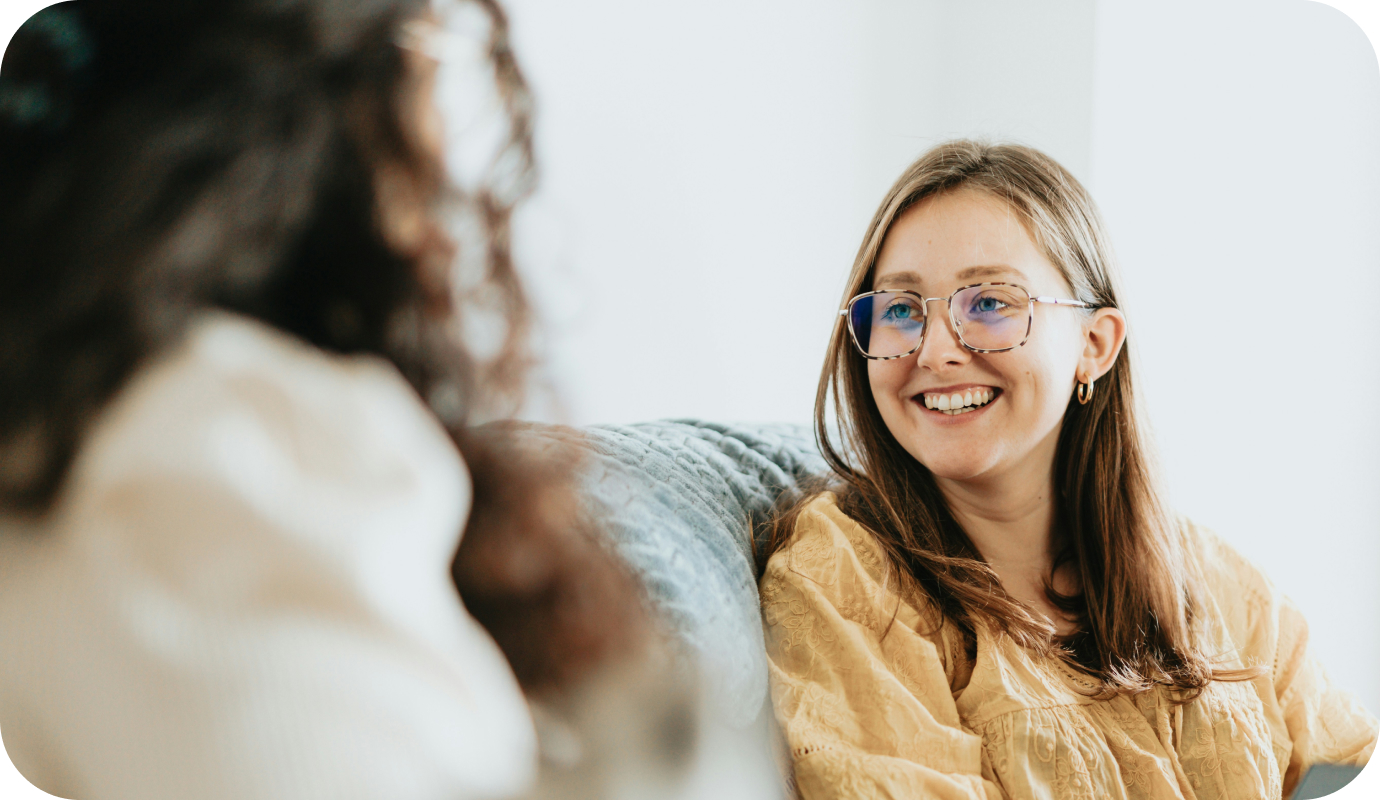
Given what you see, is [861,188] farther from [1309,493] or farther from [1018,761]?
[1309,493]

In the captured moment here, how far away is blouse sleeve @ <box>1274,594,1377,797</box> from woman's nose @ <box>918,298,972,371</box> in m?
0.61

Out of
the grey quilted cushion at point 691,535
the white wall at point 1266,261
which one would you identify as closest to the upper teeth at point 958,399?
the grey quilted cushion at point 691,535

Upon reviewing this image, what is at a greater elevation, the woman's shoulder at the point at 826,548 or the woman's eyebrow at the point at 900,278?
the woman's eyebrow at the point at 900,278

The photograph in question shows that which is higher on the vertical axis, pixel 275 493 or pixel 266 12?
pixel 266 12

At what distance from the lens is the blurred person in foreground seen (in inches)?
22.5

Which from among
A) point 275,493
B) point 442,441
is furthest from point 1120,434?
point 275,493

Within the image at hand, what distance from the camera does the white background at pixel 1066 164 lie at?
866mm

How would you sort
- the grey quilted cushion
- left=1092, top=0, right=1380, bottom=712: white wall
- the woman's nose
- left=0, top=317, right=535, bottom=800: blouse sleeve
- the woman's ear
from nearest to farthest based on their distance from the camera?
left=0, top=317, right=535, bottom=800: blouse sleeve
the grey quilted cushion
the woman's nose
the woman's ear
left=1092, top=0, right=1380, bottom=712: white wall

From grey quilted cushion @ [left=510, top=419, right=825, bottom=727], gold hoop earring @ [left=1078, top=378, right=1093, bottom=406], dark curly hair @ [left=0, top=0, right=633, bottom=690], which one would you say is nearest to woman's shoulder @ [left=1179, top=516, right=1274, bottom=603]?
gold hoop earring @ [left=1078, top=378, right=1093, bottom=406]

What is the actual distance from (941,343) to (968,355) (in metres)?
0.03

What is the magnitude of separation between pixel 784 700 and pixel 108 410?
0.61m

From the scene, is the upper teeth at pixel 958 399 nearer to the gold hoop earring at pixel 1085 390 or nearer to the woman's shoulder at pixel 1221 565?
the gold hoop earring at pixel 1085 390

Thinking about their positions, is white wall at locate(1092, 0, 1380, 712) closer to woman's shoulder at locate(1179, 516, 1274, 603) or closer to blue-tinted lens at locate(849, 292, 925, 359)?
woman's shoulder at locate(1179, 516, 1274, 603)

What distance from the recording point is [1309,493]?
114 centimetres
